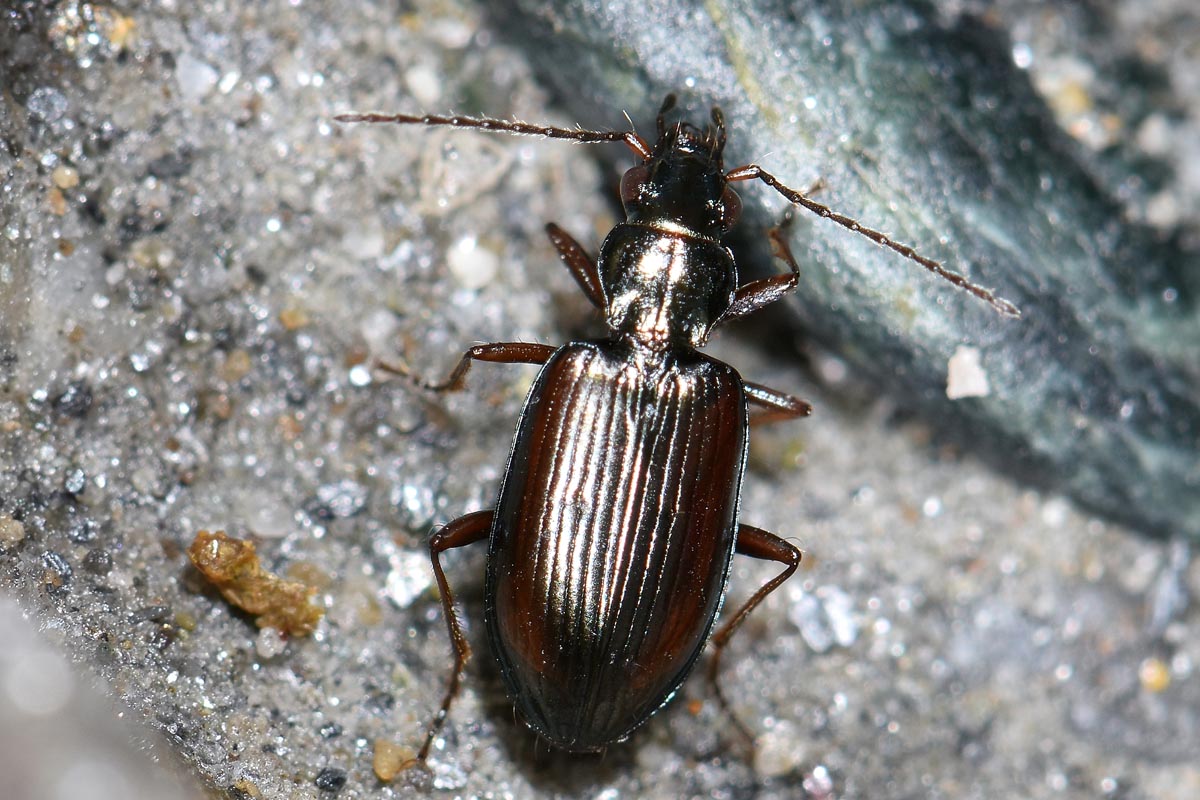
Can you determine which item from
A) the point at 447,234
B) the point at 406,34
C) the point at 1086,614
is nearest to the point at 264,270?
the point at 447,234

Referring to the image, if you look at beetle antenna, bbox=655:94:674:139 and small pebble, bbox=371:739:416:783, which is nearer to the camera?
small pebble, bbox=371:739:416:783

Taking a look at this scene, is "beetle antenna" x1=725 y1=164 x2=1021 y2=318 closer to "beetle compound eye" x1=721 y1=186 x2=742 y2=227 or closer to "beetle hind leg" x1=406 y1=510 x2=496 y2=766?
"beetle compound eye" x1=721 y1=186 x2=742 y2=227

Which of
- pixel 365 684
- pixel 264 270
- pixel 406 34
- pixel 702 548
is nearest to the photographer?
pixel 702 548

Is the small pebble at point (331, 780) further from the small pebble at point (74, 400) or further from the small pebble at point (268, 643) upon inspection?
the small pebble at point (74, 400)

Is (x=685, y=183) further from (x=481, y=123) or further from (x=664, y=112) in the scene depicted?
(x=481, y=123)

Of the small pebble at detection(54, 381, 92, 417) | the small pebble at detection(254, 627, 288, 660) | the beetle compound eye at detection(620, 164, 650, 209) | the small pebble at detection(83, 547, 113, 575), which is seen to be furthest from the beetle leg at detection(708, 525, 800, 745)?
the small pebble at detection(54, 381, 92, 417)

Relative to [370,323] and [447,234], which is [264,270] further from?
[447,234]
